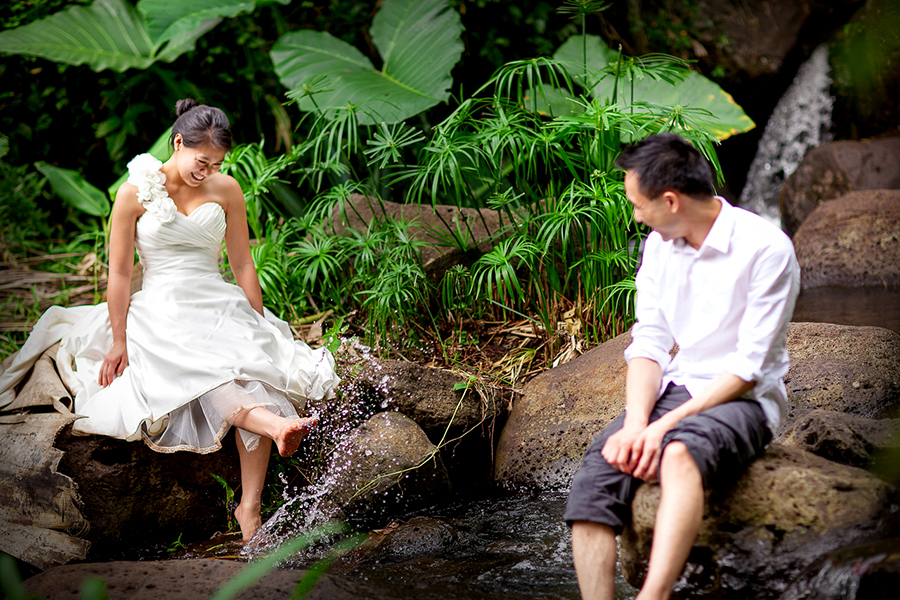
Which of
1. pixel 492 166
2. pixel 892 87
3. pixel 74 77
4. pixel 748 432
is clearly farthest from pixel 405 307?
pixel 892 87

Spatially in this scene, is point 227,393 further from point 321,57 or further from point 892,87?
point 892,87

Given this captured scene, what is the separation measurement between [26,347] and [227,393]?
102 centimetres

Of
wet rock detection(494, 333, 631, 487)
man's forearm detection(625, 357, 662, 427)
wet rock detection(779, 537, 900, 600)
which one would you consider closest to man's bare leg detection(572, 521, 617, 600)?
man's forearm detection(625, 357, 662, 427)

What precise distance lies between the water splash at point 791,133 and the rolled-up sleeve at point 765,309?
5.61m

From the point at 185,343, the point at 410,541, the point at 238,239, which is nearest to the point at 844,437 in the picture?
the point at 410,541

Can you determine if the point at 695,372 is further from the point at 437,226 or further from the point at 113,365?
the point at 437,226

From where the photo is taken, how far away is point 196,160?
8.60 feet

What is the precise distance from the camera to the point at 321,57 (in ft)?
15.8

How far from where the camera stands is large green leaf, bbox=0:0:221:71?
462cm

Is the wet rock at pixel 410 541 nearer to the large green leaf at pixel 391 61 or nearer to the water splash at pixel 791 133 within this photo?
the large green leaf at pixel 391 61

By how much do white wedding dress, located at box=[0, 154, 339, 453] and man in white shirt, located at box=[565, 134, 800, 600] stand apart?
136cm

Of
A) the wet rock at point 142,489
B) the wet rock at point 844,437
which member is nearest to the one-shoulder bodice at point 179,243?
the wet rock at point 142,489

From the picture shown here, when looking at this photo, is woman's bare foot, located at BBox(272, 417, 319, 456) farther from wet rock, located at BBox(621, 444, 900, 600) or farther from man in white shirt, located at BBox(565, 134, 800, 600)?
wet rock, located at BBox(621, 444, 900, 600)

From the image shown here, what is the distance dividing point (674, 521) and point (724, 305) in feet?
1.87
